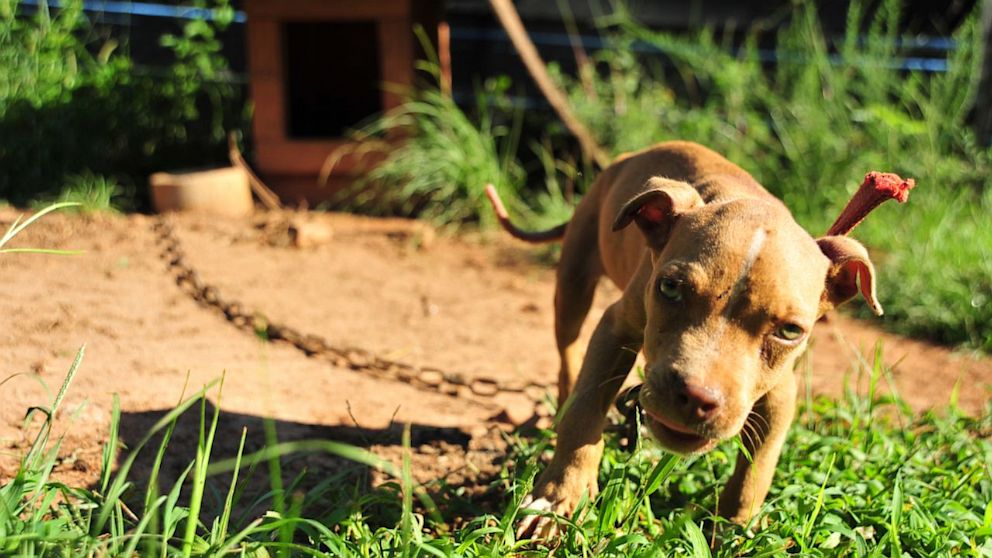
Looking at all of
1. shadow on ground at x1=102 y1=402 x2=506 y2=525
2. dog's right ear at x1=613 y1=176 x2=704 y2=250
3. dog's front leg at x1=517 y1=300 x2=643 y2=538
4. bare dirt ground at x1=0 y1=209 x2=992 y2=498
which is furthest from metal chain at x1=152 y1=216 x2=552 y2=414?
dog's right ear at x1=613 y1=176 x2=704 y2=250

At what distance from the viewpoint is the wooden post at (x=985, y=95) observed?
7422mm

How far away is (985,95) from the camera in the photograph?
7.52 meters

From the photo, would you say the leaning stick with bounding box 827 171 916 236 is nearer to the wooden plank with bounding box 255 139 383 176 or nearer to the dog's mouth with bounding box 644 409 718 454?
the dog's mouth with bounding box 644 409 718 454

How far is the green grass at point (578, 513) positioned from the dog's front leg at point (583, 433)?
2.4 inches

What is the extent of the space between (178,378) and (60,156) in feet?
13.6

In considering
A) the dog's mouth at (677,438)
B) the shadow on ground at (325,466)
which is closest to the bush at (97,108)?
the shadow on ground at (325,466)

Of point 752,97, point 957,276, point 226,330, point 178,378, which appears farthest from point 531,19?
point 178,378

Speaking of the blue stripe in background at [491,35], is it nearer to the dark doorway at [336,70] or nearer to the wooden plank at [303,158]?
the dark doorway at [336,70]

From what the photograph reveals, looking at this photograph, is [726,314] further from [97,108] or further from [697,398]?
→ [97,108]

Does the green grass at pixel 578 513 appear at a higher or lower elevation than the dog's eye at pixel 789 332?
lower

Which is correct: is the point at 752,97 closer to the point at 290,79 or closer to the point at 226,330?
the point at 290,79

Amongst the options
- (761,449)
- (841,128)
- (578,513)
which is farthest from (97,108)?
(761,449)

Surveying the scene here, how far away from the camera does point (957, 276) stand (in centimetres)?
617

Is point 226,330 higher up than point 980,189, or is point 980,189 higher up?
point 980,189
